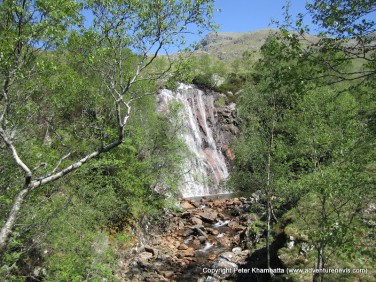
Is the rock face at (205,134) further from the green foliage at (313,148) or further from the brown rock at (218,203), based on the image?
the green foliage at (313,148)

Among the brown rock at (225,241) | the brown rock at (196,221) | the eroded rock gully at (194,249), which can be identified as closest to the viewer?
the eroded rock gully at (194,249)

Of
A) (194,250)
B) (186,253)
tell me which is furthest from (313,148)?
(194,250)

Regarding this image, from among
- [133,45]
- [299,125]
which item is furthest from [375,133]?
[299,125]

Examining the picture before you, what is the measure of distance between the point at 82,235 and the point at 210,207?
22.6 meters

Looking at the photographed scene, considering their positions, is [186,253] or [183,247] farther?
[183,247]

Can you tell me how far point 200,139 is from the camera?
49125mm

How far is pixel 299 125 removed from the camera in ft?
52.0

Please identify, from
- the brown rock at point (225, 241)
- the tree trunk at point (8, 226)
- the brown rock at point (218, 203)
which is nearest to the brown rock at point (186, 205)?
the brown rock at point (218, 203)

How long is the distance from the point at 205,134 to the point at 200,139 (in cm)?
190

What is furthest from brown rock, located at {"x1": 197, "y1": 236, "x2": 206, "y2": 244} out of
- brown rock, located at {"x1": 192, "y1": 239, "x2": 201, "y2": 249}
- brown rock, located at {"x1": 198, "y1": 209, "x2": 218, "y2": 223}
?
brown rock, located at {"x1": 198, "y1": 209, "x2": 218, "y2": 223}

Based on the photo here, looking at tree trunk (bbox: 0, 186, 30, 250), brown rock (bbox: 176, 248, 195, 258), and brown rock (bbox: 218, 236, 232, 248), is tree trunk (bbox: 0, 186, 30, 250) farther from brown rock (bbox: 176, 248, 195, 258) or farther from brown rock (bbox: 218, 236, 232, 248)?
brown rock (bbox: 218, 236, 232, 248)

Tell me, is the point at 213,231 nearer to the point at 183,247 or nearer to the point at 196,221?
the point at 196,221

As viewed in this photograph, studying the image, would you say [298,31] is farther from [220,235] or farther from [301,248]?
[220,235]

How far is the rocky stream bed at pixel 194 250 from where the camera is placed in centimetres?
1920
